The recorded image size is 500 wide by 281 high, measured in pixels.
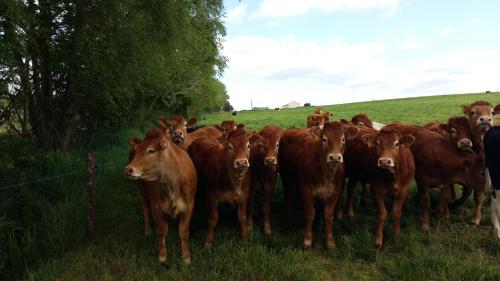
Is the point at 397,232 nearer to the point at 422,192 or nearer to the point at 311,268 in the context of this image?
the point at 422,192

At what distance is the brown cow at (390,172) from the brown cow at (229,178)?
1.89 m

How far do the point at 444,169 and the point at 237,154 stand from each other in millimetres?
3603

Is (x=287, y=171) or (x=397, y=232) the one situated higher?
(x=287, y=171)

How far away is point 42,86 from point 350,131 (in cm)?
830

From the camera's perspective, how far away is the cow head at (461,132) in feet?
20.9

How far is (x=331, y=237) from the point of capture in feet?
18.9

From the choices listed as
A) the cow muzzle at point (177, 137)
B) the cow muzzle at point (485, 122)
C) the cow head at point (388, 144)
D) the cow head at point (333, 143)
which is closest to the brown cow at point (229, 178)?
the cow head at point (333, 143)

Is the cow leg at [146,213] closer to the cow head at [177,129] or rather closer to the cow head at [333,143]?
the cow head at [177,129]

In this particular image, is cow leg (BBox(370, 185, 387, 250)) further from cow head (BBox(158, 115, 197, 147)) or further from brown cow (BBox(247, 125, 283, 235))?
cow head (BBox(158, 115, 197, 147))

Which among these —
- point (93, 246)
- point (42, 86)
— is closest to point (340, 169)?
point (93, 246)

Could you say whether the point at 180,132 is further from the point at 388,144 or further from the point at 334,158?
the point at 388,144

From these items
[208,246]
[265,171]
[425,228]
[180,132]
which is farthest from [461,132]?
[180,132]

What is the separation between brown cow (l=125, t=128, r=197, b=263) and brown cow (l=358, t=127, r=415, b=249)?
2824 millimetres

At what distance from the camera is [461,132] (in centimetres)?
655
